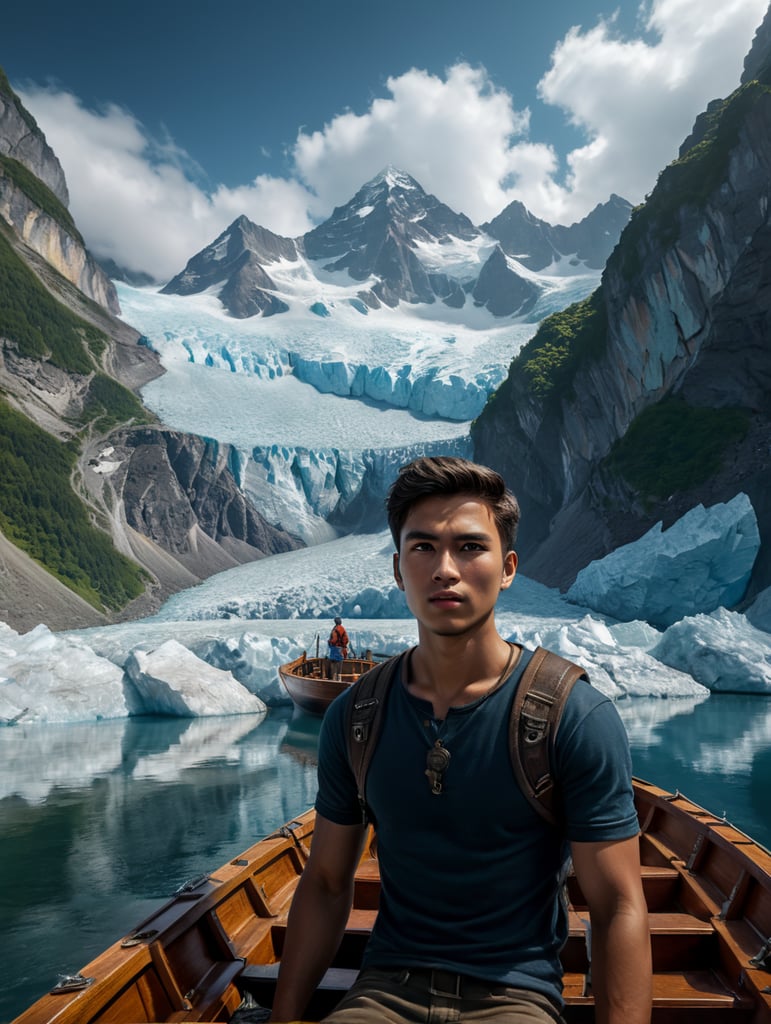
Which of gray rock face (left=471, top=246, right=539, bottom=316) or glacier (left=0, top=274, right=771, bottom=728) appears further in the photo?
gray rock face (left=471, top=246, right=539, bottom=316)

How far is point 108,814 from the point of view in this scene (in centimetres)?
1006

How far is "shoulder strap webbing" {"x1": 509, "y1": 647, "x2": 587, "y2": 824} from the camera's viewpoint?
160cm

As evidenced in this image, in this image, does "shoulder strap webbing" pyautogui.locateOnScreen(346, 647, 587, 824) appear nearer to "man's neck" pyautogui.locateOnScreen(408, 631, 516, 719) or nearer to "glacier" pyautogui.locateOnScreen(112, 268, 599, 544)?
"man's neck" pyautogui.locateOnScreen(408, 631, 516, 719)

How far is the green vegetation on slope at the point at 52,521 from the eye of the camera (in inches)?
1551

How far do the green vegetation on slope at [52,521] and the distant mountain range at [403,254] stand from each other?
58.5 metres

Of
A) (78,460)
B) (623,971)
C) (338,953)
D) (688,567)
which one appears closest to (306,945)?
(623,971)

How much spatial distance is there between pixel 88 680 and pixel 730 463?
26226 millimetres

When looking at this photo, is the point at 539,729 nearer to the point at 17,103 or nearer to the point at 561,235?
the point at 17,103

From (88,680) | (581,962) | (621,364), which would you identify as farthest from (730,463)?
(581,962)

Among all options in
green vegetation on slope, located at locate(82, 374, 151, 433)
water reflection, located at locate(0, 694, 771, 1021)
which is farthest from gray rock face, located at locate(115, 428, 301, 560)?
water reflection, located at locate(0, 694, 771, 1021)

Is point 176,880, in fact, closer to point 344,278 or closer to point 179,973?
point 179,973

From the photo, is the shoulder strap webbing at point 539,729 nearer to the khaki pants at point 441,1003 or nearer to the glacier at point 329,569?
the khaki pants at point 441,1003

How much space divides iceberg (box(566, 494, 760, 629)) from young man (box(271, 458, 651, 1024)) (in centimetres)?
2609

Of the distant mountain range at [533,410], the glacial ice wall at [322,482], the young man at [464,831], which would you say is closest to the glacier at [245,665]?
the distant mountain range at [533,410]
